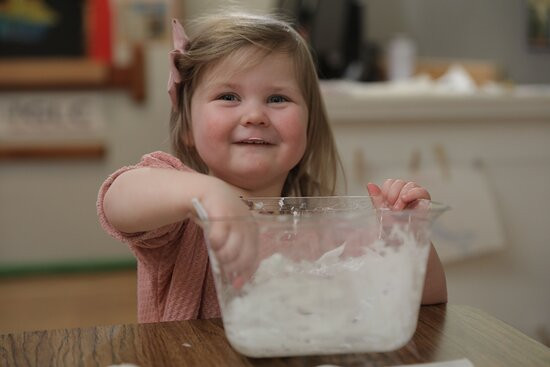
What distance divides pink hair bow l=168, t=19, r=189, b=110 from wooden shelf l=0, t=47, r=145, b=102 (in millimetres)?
2394

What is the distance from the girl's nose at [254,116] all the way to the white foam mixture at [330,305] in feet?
1.15

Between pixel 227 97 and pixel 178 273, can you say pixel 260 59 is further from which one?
pixel 178 273

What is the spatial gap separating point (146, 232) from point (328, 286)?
300mm

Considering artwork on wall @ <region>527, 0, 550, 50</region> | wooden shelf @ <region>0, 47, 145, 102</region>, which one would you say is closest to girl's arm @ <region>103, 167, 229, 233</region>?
wooden shelf @ <region>0, 47, 145, 102</region>

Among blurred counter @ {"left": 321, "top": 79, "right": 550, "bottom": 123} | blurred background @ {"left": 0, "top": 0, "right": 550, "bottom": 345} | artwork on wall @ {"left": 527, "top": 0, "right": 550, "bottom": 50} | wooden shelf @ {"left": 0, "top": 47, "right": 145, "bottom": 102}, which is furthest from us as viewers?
artwork on wall @ {"left": 527, "top": 0, "right": 550, "bottom": 50}

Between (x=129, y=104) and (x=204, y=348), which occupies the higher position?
(x=204, y=348)

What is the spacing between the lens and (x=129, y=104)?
3.48 metres

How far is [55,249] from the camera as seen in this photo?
3.54 m

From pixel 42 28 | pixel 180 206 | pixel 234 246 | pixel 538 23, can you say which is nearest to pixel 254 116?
pixel 180 206

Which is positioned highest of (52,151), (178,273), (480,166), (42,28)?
(42,28)

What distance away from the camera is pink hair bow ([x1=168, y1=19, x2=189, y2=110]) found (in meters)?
1.04

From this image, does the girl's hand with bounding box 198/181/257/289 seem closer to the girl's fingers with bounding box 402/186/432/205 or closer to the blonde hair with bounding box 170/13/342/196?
the girl's fingers with bounding box 402/186/432/205

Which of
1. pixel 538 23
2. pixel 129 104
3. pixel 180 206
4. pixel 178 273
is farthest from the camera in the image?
pixel 538 23

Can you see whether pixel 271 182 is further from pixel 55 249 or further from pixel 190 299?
pixel 55 249
